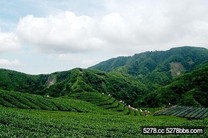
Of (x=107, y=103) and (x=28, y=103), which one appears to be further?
(x=107, y=103)

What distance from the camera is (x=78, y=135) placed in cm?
4225

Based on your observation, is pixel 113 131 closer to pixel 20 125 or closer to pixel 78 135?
pixel 78 135

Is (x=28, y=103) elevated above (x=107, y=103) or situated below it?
above

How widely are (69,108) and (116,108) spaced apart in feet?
117

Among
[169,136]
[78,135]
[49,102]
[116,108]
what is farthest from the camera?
[116,108]

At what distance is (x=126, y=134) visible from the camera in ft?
160

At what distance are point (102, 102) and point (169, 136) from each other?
92019 mm

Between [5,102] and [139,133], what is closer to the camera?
[139,133]

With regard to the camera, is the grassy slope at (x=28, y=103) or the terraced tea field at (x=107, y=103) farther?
the terraced tea field at (x=107, y=103)

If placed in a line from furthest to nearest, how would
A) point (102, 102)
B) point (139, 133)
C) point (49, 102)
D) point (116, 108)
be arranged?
point (102, 102)
point (116, 108)
point (49, 102)
point (139, 133)

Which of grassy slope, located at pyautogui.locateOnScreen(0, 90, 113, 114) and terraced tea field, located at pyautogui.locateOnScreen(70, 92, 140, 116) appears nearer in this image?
grassy slope, located at pyautogui.locateOnScreen(0, 90, 113, 114)

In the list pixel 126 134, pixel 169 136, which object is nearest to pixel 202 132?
pixel 169 136

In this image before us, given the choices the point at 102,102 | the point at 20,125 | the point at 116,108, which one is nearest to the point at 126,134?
the point at 20,125

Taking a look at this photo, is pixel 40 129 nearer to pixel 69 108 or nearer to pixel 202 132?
pixel 202 132
